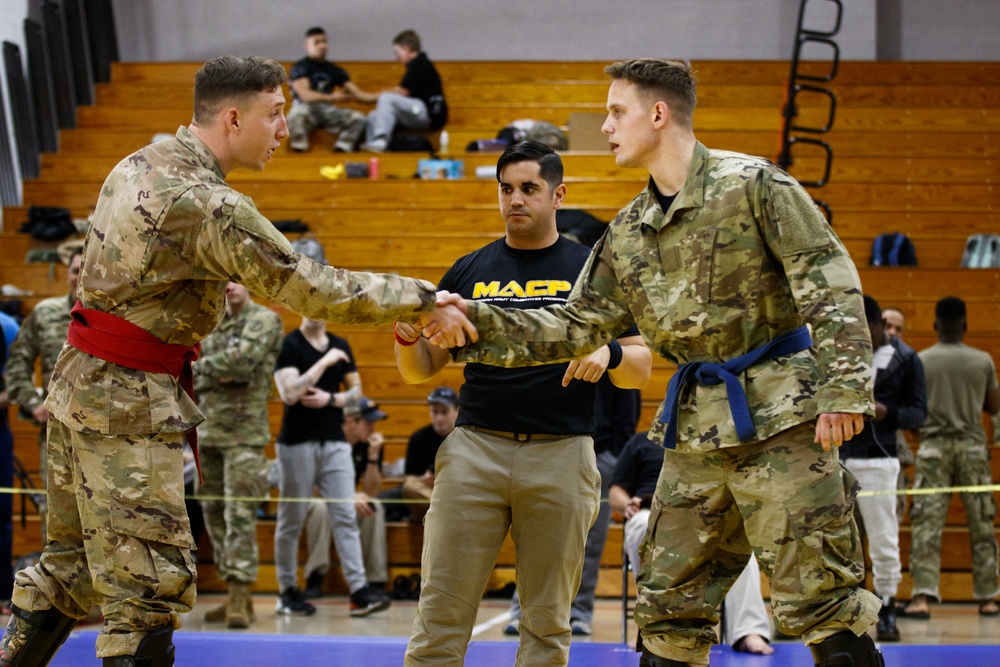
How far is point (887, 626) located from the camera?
5879 mm

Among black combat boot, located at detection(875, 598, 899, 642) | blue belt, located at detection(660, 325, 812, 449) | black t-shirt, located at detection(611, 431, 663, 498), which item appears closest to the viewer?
blue belt, located at detection(660, 325, 812, 449)

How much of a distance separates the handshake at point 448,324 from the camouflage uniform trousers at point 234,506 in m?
3.36

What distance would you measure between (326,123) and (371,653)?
7.29 metres

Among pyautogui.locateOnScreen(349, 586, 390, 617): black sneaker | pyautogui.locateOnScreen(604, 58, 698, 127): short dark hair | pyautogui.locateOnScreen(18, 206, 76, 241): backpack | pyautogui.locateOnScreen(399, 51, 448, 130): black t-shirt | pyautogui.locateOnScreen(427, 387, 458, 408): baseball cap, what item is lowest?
pyautogui.locateOnScreen(349, 586, 390, 617): black sneaker

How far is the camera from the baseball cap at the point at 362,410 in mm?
6766

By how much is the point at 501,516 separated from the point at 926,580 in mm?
4306

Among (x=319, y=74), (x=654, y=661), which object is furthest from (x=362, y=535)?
(x=319, y=74)

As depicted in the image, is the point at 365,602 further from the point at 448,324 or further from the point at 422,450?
the point at 448,324

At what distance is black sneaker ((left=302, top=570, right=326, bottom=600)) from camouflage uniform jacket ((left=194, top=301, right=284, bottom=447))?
116 cm

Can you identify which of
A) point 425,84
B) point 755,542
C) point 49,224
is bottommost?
point 755,542

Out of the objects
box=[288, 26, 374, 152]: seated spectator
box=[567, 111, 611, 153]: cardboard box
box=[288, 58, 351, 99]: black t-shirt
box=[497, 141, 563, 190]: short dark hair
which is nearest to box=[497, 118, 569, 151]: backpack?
box=[567, 111, 611, 153]: cardboard box

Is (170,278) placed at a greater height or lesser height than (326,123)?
lesser

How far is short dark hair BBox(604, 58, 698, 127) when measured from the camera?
3123 mm

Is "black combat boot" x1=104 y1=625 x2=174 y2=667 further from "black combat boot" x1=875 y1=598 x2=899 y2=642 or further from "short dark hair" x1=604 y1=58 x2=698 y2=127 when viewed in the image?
"black combat boot" x1=875 y1=598 x2=899 y2=642
